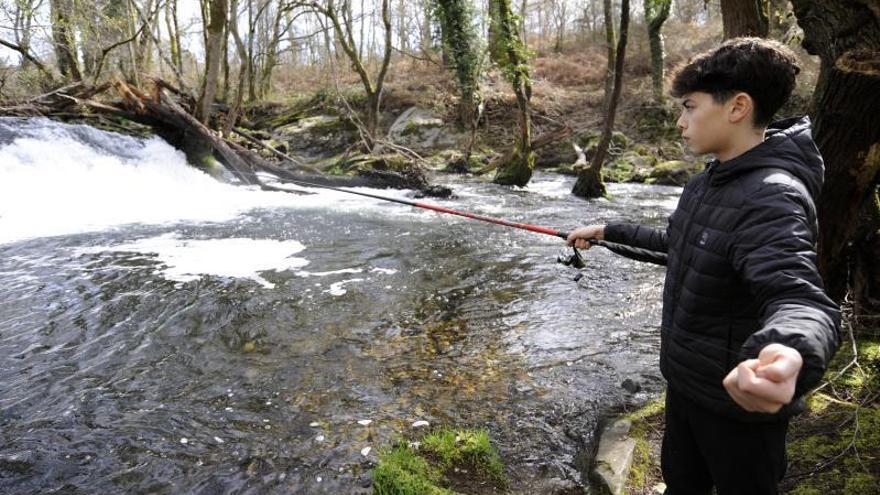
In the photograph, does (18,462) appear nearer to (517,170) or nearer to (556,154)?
(517,170)

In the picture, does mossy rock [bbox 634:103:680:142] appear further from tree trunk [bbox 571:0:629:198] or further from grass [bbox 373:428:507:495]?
grass [bbox 373:428:507:495]

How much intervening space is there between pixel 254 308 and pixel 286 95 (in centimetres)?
2720

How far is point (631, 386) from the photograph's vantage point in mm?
3742

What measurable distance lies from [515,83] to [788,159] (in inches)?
523

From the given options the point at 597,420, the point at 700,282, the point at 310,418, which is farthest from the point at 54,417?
the point at 700,282

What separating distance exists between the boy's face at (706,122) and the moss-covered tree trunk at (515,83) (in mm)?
12819

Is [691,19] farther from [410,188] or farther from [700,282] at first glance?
[700,282]

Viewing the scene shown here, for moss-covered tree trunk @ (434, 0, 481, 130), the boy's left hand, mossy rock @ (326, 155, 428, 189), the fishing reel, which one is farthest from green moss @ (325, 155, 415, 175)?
the boy's left hand

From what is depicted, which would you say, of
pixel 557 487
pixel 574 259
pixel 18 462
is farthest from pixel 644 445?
pixel 18 462

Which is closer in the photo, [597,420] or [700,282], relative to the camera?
[700,282]

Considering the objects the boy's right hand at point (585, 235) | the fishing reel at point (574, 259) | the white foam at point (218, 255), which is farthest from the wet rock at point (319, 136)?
the boy's right hand at point (585, 235)

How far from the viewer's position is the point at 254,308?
5320 millimetres

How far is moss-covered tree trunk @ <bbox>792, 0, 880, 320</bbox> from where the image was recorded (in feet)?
9.29

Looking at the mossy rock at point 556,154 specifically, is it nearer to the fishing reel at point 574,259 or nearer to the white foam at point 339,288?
the white foam at point 339,288
